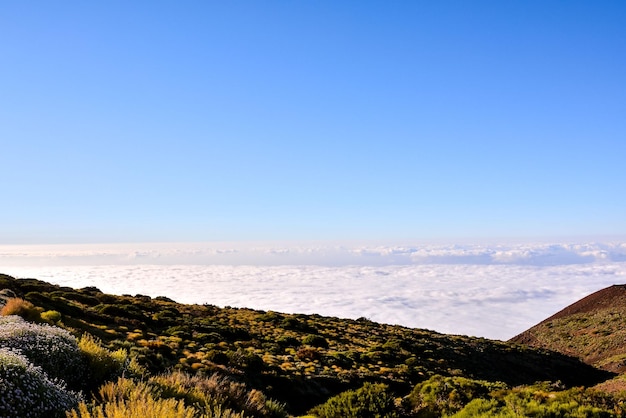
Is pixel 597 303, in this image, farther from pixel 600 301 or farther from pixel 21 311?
pixel 21 311

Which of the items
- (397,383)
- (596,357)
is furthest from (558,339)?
(397,383)

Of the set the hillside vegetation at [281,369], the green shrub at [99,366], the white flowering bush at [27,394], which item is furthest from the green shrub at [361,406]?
the white flowering bush at [27,394]

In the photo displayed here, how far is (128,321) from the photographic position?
28.4 meters

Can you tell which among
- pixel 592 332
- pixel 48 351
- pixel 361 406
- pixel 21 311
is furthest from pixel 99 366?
pixel 592 332

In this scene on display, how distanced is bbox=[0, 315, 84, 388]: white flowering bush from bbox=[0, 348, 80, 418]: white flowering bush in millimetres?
1555

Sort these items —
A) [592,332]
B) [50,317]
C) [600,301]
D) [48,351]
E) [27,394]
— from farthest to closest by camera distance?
[600,301]
[592,332]
[50,317]
[48,351]
[27,394]

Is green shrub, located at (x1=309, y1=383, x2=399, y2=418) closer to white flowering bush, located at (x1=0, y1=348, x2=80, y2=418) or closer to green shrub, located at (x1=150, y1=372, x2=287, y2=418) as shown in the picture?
green shrub, located at (x1=150, y1=372, x2=287, y2=418)

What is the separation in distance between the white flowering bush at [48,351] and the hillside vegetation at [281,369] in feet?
0.55

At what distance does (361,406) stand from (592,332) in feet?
203

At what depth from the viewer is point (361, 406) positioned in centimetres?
1147

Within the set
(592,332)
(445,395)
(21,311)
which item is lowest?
(592,332)

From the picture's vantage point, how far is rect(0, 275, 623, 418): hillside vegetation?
8984 millimetres

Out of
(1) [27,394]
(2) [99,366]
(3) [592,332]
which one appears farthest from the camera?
(3) [592,332]

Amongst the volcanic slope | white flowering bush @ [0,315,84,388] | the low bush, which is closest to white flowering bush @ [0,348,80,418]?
white flowering bush @ [0,315,84,388]
